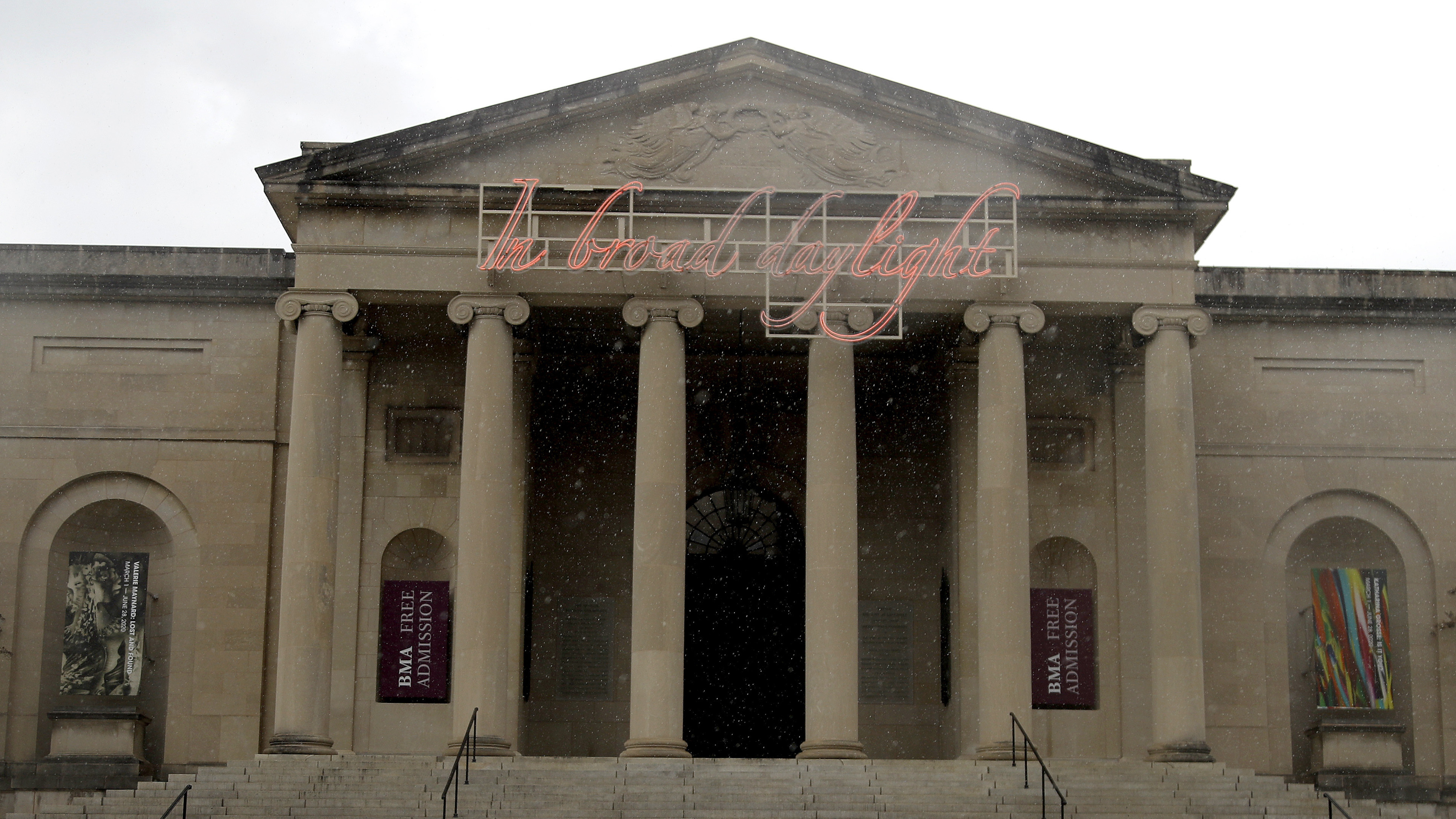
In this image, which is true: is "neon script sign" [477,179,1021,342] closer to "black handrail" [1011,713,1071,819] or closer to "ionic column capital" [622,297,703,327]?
"ionic column capital" [622,297,703,327]

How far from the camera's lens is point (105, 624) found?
36531 millimetres

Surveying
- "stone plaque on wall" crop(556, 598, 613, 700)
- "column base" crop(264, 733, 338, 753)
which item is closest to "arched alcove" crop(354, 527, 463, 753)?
"stone plaque on wall" crop(556, 598, 613, 700)

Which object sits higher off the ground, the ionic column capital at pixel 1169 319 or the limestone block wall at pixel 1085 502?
the ionic column capital at pixel 1169 319

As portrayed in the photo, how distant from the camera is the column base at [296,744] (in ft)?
101

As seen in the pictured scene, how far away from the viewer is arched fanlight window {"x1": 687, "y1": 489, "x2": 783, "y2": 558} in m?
38.2

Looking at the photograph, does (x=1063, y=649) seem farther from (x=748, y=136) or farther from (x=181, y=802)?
(x=181, y=802)

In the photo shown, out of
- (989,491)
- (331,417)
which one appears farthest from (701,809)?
(331,417)

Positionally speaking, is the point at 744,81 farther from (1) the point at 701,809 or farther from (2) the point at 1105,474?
(1) the point at 701,809

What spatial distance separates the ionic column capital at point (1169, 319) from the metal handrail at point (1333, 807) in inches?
334

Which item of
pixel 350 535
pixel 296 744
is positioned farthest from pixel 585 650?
pixel 296 744

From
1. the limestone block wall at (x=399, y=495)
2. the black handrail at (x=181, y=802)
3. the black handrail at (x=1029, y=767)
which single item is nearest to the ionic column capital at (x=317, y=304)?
the limestone block wall at (x=399, y=495)

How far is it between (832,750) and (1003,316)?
26.9ft

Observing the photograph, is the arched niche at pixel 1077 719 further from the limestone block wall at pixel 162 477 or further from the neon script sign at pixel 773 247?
the limestone block wall at pixel 162 477

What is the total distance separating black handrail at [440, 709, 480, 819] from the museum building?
224 millimetres
